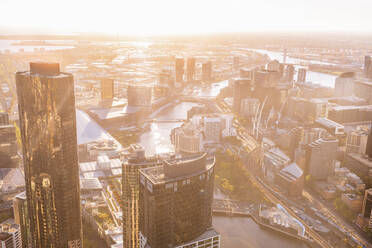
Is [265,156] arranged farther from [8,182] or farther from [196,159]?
[8,182]

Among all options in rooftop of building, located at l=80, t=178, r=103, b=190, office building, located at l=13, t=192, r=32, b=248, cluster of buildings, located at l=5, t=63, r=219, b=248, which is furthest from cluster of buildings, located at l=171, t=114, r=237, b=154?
office building, located at l=13, t=192, r=32, b=248

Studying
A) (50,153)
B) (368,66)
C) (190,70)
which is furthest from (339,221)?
(190,70)

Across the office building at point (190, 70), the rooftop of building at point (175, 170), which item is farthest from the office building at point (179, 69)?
the rooftop of building at point (175, 170)

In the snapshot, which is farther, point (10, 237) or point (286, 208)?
point (286, 208)

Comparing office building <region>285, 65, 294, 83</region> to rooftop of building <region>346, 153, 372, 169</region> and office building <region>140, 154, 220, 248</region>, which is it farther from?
office building <region>140, 154, 220, 248</region>

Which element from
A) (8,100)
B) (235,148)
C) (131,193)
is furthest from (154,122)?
(131,193)

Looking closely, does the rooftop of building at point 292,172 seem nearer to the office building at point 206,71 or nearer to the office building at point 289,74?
the office building at point 289,74

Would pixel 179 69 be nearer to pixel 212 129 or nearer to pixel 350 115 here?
Answer: pixel 212 129
